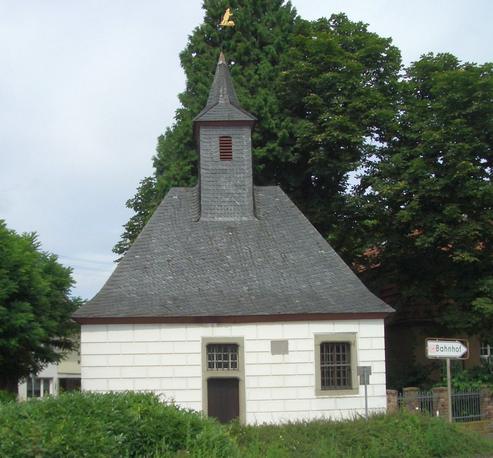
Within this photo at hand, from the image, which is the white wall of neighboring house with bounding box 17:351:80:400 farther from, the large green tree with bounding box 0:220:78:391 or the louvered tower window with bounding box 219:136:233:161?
the louvered tower window with bounding box 219:136:233:161

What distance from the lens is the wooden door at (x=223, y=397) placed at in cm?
2362

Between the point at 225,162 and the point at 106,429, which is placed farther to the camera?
the point at 225,162

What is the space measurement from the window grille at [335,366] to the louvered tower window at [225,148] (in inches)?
267

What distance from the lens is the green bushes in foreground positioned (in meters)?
10.9

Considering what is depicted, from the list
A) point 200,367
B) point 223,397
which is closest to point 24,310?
point 200,367

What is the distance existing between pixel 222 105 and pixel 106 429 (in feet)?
58.2

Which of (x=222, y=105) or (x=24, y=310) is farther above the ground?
(x=222, y=105)

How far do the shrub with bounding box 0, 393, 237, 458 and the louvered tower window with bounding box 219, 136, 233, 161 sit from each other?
14.8m

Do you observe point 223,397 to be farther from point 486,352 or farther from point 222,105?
point 486,352

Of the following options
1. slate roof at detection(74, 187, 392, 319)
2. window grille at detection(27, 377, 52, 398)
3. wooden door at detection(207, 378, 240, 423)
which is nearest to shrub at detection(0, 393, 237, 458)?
wooden door at detection(207, 378, 240, 423)

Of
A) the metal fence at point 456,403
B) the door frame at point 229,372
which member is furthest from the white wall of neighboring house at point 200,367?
the metal fence at point 456,403

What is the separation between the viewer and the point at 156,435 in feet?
40.2

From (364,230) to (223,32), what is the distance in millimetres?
9867

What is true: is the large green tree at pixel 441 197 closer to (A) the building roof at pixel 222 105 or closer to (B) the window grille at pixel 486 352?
(B) the window grille at pixel 486 352
